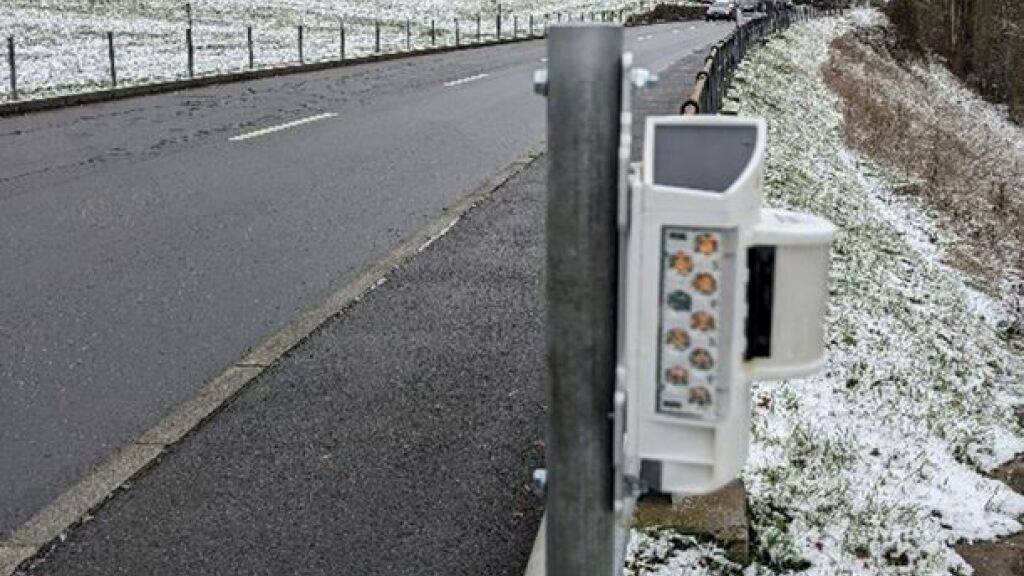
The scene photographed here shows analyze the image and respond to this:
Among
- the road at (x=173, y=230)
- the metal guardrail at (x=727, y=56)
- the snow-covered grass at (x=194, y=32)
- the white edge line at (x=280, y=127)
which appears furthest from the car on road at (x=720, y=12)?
the white edge line at (x=280, y=127)

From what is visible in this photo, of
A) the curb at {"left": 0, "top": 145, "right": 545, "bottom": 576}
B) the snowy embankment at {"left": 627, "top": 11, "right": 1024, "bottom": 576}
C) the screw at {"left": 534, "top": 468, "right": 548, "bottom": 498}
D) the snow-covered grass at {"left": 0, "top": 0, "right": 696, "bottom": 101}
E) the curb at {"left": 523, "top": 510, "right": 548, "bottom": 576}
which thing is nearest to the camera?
the screw at {"left": 534, "top": 468, "right": 548, "bottom": 498}

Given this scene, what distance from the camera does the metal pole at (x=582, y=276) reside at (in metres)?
1.54

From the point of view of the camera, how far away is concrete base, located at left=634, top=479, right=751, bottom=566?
3727 millimetres

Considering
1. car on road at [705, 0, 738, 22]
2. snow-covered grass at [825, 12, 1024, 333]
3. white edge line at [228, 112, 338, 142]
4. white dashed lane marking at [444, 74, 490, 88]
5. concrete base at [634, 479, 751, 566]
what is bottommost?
snow-covered grass at [825, 12, 1024, 333]

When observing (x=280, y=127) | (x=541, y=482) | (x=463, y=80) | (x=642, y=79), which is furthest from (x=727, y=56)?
(x=642, y=79)

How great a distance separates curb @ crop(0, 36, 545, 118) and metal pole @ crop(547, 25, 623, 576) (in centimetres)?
1527

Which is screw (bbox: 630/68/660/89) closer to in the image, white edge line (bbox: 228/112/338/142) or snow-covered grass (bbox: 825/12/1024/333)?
snow-covered grass (bbox: 825/12/1024/333)

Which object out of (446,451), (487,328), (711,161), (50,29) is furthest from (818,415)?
(50,29)

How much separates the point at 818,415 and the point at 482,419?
2046mm

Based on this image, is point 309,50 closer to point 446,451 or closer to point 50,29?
point 50,29

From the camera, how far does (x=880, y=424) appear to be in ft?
20.2

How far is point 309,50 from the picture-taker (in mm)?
29969

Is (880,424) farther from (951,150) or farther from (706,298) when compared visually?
(951,150)

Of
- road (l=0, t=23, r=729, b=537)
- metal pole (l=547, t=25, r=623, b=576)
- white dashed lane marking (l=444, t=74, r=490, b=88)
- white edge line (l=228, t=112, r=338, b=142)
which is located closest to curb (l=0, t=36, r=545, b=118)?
road (l=0, t=23, r=729, b=537)
